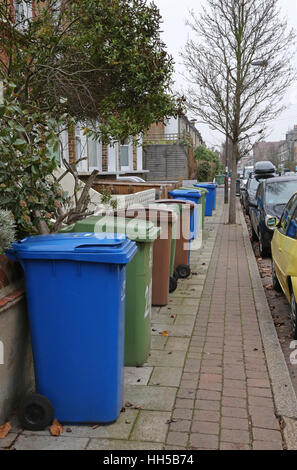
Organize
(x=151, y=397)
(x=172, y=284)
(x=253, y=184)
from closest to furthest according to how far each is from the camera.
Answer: (x=151, y=397) → (x=172, y=284) → (x=253, y=184)

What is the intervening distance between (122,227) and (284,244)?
2456 millimetres

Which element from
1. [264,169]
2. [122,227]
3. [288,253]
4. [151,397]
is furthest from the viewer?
[264,169]

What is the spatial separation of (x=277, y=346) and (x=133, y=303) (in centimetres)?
171

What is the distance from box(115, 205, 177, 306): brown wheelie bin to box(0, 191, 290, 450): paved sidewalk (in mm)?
257

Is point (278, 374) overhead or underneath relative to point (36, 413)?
underneath

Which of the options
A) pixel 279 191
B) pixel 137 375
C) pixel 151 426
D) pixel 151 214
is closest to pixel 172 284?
pixel 151 214

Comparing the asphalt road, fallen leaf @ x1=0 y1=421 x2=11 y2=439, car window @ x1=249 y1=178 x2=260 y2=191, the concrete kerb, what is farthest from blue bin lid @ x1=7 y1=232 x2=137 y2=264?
car window @ x1=249 y1=178 x2=260 y2=191

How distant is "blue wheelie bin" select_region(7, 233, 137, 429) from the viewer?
3.38 meters

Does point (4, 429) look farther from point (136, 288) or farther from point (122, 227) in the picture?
point (122, 227)

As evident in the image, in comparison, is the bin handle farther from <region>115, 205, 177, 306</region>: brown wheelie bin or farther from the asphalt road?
<region>115, 205, 177, 306</region>: brown wheelie bin

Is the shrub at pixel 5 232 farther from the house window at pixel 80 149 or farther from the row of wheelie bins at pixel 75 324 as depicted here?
the house window at pixel 80 149

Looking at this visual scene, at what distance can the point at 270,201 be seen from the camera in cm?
1071

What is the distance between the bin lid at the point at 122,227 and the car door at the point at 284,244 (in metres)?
1.76

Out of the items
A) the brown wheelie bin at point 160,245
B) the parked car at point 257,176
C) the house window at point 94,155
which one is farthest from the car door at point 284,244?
the house window at point 94,155
